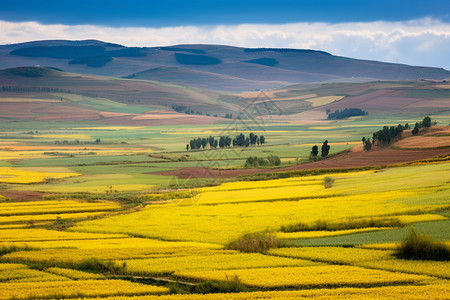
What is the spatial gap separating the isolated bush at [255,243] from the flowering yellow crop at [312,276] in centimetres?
443

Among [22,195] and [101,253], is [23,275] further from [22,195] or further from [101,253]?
[22,195]

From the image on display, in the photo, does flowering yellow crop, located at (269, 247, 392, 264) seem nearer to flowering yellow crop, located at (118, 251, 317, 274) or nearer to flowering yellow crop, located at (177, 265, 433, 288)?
flowering yellow crop, located at (118, 251, 317, 274)

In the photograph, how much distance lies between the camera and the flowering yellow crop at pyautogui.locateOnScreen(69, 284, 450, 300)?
70.7ft

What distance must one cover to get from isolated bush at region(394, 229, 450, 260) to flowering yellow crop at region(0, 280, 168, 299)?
993 centimetres

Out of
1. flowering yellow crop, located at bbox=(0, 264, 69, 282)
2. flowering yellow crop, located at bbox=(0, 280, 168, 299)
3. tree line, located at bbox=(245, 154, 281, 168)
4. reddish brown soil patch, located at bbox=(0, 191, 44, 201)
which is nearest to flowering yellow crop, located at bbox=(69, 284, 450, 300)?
flowering yellow crop, located at bbox=(0, 280, 168, 299)

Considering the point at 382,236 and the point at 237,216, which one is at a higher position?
the point at 382,236

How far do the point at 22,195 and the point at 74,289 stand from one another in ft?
127

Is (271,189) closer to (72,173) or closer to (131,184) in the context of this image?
(131,184)

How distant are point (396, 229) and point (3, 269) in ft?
60.9

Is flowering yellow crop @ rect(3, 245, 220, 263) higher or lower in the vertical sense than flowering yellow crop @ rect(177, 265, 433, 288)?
lower

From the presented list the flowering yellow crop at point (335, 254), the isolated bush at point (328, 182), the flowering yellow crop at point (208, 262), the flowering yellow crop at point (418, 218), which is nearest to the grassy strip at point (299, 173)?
the isolated bush at point (328, 182)

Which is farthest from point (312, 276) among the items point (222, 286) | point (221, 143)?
point (221, 143)

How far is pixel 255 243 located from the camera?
3111cm

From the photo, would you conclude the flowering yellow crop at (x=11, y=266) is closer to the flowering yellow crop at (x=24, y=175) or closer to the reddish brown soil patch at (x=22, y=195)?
the reddish brown soil patch at (x=22, y=195)
